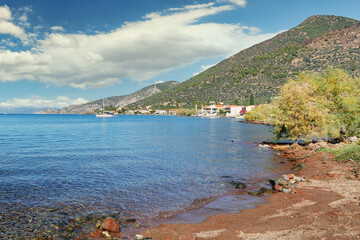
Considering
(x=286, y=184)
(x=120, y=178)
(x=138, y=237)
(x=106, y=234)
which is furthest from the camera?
(x=120, y=178)

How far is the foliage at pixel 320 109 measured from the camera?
34.2 meters

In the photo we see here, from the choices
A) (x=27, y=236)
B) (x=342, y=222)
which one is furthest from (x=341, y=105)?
(x=27, y=236)

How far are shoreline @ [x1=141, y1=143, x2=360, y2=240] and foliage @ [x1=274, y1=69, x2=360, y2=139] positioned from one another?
18285 mm

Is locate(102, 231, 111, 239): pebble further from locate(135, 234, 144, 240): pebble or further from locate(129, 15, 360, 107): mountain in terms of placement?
locate(129, 15, 360, 107): mountain

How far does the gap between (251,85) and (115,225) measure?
7559 inches

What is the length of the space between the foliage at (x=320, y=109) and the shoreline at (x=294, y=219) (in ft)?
60.0

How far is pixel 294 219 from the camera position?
11.5m

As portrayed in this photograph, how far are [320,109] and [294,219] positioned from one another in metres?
27.9

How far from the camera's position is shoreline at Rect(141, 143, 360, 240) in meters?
9.84

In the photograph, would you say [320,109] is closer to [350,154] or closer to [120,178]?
[350,154]

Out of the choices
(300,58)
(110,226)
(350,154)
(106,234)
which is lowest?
(106,234)

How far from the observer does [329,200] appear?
13711 mm

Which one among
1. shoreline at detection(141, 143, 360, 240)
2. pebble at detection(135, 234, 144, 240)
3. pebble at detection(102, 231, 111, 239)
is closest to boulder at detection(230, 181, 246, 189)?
shoreline at detection(141, 143, 360, 240)

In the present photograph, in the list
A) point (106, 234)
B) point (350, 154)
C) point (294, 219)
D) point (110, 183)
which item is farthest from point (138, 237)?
point (350, 154)
